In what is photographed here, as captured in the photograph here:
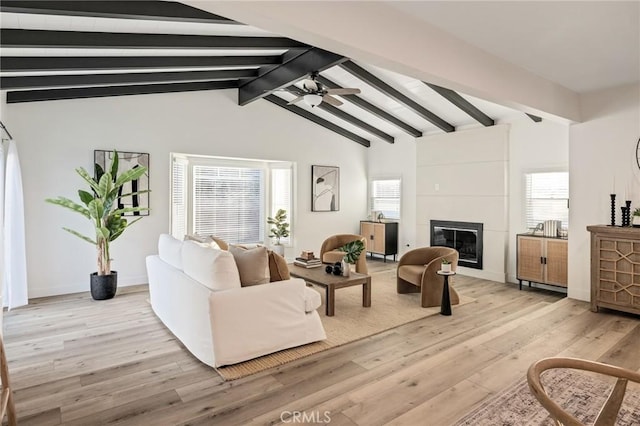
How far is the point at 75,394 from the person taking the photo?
8.69 feet

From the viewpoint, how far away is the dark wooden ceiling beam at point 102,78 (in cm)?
421

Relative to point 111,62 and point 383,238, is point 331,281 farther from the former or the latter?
Result: point 383,238

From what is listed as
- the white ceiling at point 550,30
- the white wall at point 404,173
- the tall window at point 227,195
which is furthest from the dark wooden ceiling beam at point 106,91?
the white ceiling at point 550,30

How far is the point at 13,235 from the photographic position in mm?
4445

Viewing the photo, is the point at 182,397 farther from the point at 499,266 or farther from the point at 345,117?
the point at 345,117

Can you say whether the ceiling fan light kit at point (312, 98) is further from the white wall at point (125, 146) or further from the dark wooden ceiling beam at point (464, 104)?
the white wall at point (125, 146)

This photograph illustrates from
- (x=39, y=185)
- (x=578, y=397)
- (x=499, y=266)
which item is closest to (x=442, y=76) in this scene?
(x=578, y=397)

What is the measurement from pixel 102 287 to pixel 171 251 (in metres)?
1.69

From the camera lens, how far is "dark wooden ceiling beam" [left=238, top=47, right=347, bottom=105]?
4.80 metres

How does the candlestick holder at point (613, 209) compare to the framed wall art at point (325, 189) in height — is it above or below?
below

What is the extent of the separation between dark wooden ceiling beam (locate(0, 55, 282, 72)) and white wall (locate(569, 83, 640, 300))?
14.9 feet

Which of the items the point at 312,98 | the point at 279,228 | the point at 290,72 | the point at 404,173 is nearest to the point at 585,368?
the point at 312,98

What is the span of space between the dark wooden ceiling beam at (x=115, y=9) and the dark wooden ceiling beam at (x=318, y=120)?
397 cm

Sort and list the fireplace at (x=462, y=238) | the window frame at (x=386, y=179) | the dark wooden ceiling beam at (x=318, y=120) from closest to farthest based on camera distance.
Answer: the fireplace at (x=462, y=238) < the dark wooden ceiling beam at (x=318, y=120) < the window frame at (x=386, y=179)
